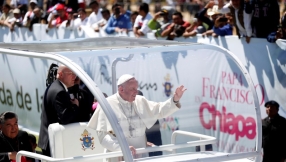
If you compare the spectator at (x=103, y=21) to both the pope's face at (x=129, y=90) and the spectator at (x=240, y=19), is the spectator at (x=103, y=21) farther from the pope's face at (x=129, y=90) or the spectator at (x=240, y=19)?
the pope's face at (x=129, y=90)

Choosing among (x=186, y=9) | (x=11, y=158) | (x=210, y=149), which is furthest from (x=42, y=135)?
(x=186, y=9)

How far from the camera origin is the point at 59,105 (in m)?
7.93

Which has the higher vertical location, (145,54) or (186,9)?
(186,9)

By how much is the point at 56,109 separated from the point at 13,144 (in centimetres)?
65

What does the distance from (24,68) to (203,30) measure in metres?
3.68

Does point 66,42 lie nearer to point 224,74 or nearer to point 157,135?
point 157,135

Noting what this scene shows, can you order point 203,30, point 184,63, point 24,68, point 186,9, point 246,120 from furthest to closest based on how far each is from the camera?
point 186,9, point 24,68, point 203,30, point 246,120, point 184,63

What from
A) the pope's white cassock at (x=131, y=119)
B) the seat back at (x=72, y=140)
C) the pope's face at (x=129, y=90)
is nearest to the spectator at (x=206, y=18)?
the seat back at (x=72, y=140)

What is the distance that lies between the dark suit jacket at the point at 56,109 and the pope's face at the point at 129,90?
2.75 feet

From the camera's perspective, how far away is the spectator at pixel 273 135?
32.6 feet

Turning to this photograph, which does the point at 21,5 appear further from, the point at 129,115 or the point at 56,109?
the point at 129,115

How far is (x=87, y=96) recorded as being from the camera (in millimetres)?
8289

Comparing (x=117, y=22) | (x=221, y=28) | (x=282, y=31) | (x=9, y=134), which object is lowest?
(x=9, y=134)

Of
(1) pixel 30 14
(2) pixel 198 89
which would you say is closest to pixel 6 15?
(1) pixel 30 14
